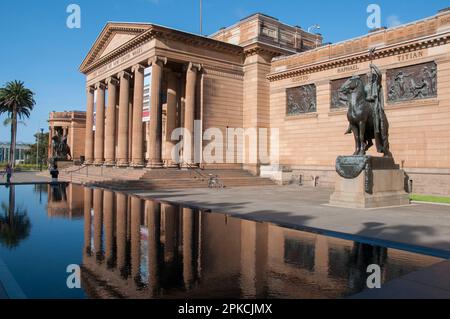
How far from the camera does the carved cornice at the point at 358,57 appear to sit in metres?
26.3

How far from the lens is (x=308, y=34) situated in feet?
147

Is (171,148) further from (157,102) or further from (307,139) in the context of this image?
(307,139)

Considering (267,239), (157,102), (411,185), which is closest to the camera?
(267,239)

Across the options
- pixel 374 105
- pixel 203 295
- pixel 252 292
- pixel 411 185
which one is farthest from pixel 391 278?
pixel 411 185

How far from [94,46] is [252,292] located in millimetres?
45818

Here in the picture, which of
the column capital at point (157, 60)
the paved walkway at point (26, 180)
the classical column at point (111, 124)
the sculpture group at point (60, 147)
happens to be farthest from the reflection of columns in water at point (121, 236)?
the sculpture group at point (60, 147)

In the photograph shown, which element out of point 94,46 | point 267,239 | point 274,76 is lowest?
point 267,239

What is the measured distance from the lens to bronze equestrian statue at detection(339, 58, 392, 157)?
18.0m

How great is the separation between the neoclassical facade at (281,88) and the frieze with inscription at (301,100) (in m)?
0.10

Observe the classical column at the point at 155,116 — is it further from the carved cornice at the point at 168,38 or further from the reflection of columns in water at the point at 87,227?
the reflection of columns in water at the point at 87,227

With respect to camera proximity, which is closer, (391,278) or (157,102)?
(391,278)

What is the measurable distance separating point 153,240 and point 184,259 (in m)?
2.07

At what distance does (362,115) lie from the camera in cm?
1791

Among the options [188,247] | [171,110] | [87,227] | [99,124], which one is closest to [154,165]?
[171,110]
